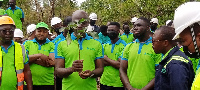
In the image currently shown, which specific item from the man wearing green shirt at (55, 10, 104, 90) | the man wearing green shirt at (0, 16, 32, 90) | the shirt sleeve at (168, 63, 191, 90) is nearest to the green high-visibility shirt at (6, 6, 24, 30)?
the man wearing green shirt at (0, 16, 32, 90)

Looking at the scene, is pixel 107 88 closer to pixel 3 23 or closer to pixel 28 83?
pixel 28 83

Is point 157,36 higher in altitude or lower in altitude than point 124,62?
higher

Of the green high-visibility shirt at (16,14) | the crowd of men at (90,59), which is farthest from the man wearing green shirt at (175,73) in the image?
the green high-visibility shirt at (16,14)

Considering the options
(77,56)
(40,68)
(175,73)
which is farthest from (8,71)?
(175,73)

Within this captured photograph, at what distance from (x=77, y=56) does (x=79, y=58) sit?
0.07 meters

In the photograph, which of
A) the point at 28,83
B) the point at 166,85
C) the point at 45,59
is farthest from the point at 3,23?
the point at 166,85

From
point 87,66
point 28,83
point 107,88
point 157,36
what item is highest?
point 157,36

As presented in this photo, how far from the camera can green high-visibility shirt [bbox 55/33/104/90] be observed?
14.0 ft

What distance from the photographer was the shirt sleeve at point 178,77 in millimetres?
2730

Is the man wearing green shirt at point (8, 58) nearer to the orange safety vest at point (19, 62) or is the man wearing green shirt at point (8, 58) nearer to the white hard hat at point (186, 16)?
the orange safety vest at point (19, 62)

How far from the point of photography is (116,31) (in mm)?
6328

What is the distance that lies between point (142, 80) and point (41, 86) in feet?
7.14

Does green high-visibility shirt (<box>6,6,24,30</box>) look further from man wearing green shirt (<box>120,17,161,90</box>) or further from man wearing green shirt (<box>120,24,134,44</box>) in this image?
man wearing green shirt (<box>120,17,161,90</box>)

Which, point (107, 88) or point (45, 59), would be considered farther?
point (107, 88)
